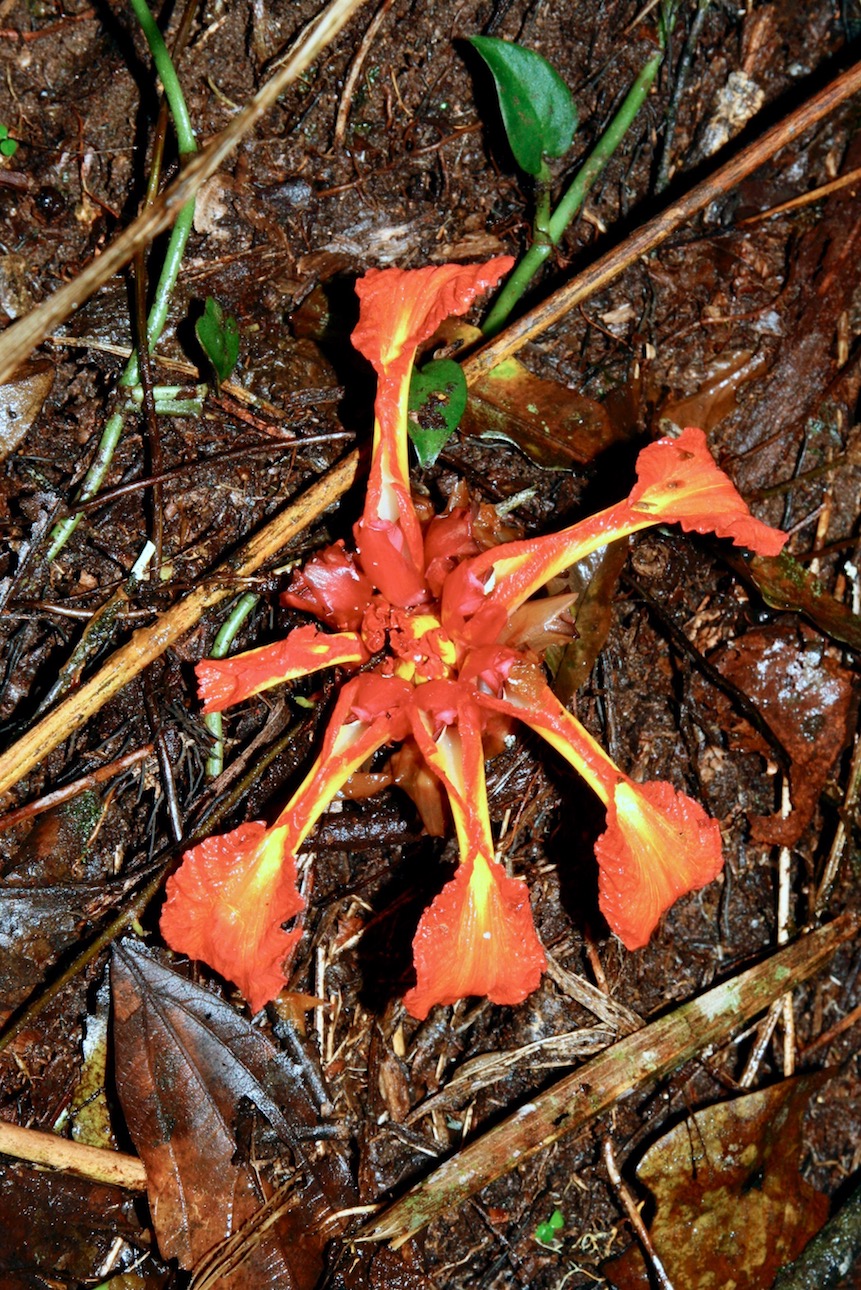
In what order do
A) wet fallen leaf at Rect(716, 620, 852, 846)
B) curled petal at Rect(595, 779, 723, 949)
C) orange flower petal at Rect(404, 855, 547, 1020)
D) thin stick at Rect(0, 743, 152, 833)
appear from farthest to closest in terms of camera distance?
wet fallen leaf at Rect(716, 620, 852, 846)
thin stick at Rect(0, 743, 152, 833)
curled petal at Rect(595, 779, 723, 949)
orange flower petal at Rect(404, 855, 547, 1020)

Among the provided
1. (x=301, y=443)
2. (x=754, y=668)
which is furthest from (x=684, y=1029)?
(x=301, y=443)

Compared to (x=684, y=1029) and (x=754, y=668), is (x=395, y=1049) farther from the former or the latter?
(x=754, y=668)

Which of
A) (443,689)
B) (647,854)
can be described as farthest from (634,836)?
(443,689)

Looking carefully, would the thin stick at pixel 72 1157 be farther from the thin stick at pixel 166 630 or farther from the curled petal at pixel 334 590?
the curled petal at pixel 334 590

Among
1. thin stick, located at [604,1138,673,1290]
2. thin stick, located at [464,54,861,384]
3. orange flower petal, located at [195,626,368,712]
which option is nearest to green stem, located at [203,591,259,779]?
orange flower petal, located at [195,626,368,712]

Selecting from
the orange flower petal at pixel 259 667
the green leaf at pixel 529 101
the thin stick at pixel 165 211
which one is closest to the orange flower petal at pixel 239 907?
the orange flower petal at pixel 259 667

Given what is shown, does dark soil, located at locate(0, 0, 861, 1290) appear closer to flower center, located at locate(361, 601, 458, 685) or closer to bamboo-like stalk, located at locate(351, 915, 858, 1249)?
bamboo-like stalk, located at locate(351, 915, 858, 1249)
